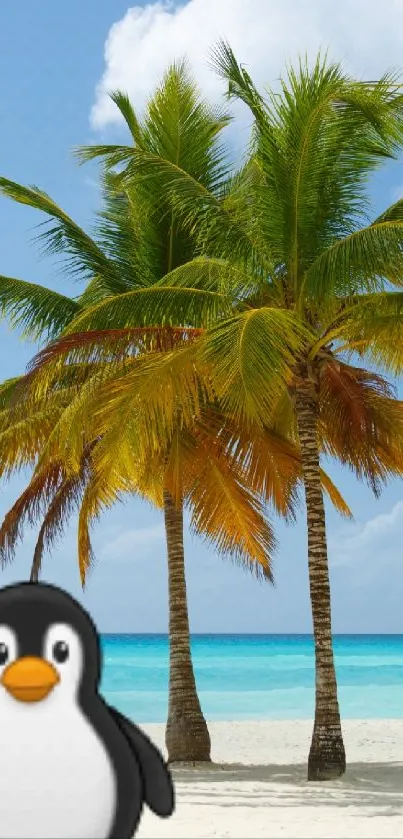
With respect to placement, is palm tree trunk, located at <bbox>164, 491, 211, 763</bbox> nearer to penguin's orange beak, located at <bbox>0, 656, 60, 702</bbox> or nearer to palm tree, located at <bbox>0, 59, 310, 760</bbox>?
palm tree, located at <bbox>0, 59, 310, 760</bbox>

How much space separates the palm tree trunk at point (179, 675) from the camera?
49.5 feet

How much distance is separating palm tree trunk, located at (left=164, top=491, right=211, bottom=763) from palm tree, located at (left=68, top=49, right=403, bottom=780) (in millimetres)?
2414

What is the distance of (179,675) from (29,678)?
11.5 meters

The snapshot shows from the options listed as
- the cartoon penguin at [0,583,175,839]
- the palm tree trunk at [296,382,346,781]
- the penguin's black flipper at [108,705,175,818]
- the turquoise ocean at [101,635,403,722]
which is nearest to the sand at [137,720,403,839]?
the palm tree trunk at [296,382,346,781]

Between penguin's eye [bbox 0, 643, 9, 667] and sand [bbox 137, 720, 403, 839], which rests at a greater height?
penguin's eye [bbox 0, 643, 9, 667]

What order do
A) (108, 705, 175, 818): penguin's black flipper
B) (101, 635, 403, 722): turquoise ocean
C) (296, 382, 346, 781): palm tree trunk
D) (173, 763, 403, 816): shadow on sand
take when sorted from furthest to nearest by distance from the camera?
(101, 635, 403, 722): turquoise ocean, (296, 382, 346, 781): palm tree trunk, (173, 763, 403, 816): shadow on sand, (108, 705, 175, 818): penguin's black flipper

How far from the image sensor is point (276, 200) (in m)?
12.8

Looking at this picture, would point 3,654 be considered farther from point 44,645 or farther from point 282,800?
point 282,800

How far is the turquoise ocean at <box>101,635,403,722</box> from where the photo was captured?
39531 mm

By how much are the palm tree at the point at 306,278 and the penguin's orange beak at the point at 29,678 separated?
6990mm

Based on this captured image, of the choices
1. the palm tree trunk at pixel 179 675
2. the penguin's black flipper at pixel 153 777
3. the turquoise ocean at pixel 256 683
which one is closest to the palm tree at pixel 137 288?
the palm tree trunk at pixel 179 675

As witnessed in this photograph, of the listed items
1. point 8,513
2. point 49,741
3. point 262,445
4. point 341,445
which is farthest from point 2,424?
point 49,741

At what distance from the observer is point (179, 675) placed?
15.5 meters

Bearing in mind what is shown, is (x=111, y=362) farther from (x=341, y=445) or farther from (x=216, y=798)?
(x=216, y=798)
